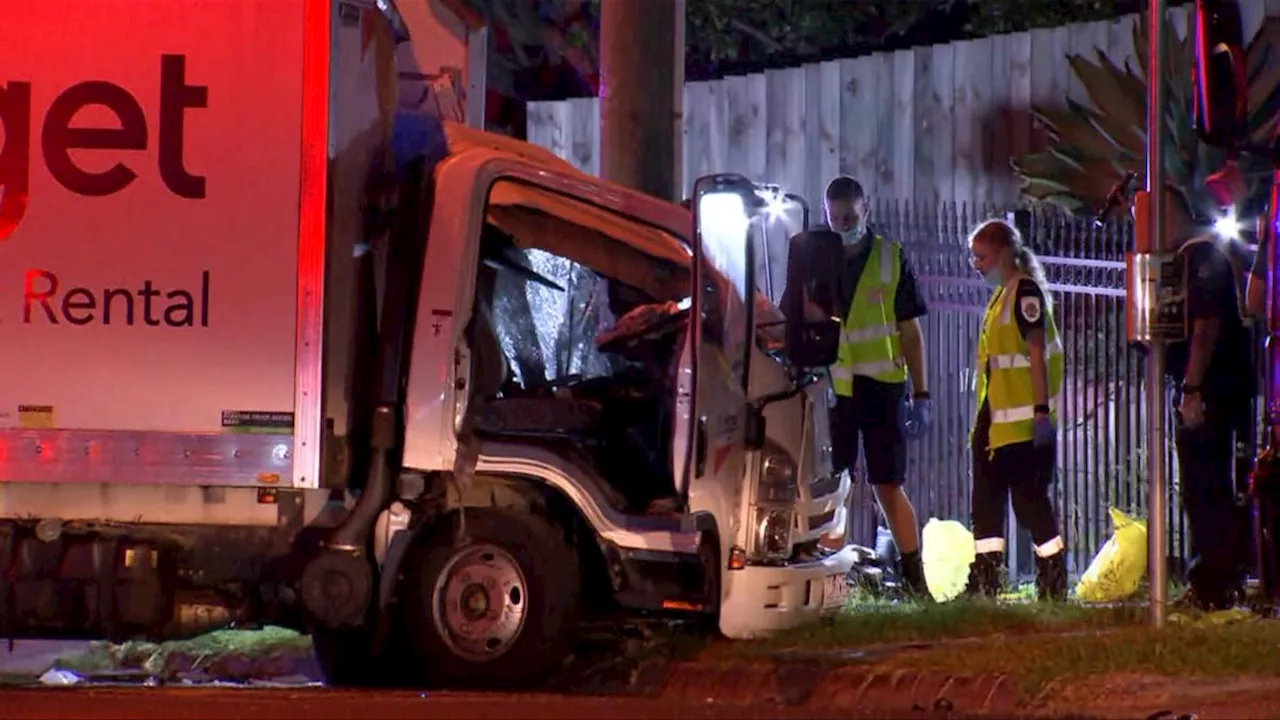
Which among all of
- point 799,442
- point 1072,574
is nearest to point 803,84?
point 1072,574

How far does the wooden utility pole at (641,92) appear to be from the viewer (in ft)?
33.5

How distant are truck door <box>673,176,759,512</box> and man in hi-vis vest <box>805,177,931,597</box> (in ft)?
6.64

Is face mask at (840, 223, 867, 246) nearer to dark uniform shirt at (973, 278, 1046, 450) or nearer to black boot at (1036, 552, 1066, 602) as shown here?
dark uniform shirt at (973, 278, 1046, 450)

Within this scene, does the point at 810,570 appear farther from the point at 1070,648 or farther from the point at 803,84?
the point at 803,84

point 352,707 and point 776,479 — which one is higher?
point 776,479

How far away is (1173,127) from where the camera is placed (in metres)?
12.4

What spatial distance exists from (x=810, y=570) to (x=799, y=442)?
0.54 m

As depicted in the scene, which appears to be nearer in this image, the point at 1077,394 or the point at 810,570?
the point at 810,570

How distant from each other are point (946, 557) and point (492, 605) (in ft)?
12.1

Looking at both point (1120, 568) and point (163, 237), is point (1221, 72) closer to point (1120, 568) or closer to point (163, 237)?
point (1120, 568)

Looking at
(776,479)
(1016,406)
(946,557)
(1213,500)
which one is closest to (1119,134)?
(946,557)

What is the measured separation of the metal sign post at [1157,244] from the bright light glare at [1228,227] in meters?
1.73

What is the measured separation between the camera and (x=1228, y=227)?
10062 mm

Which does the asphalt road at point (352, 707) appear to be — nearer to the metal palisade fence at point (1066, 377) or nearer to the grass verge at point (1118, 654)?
the grass verge at point (1118, 654)
